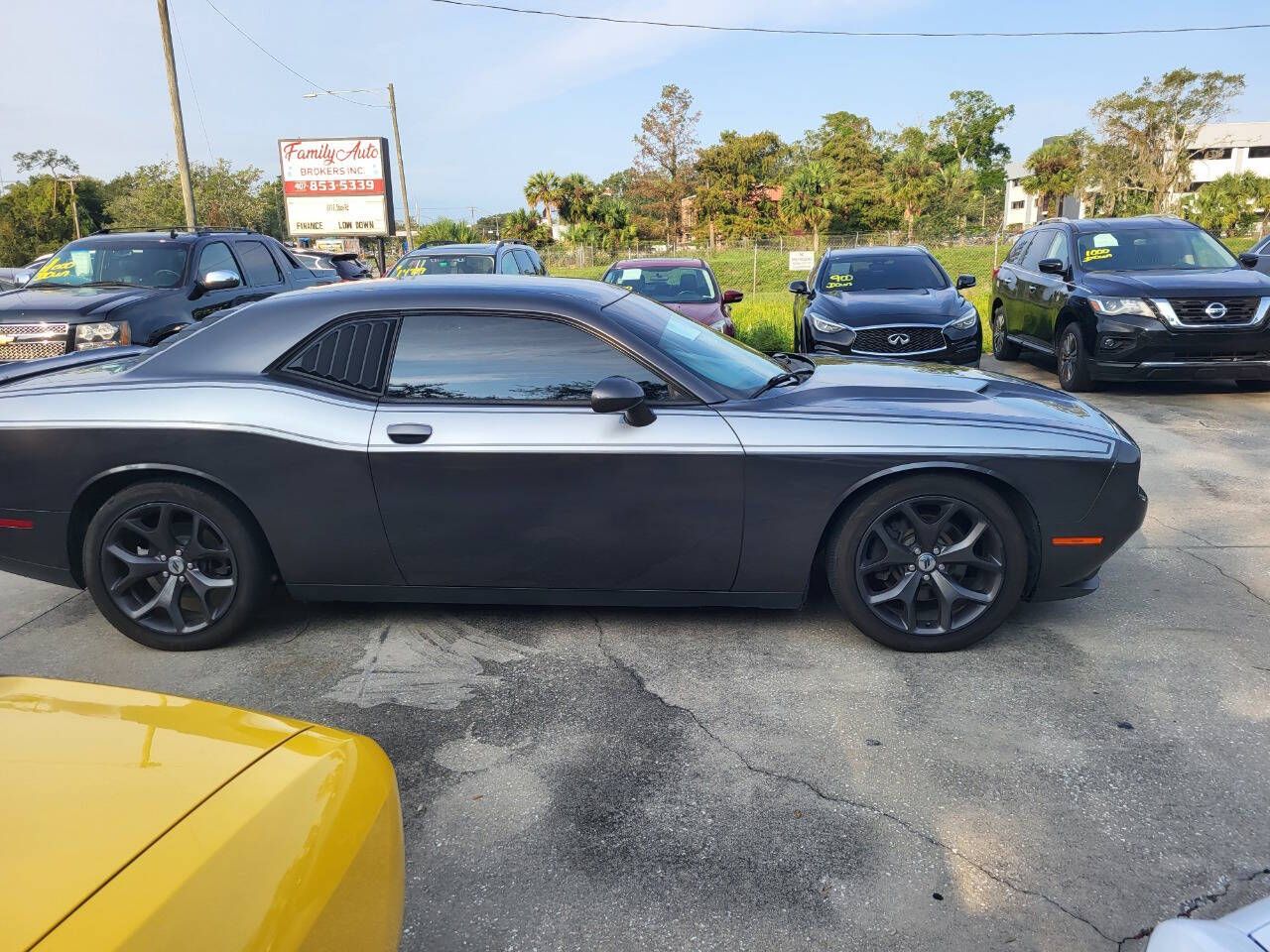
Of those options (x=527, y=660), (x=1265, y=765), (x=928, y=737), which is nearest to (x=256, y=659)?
(x=527, y=660)

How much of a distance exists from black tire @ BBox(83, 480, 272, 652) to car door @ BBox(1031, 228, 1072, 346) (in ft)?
28.2

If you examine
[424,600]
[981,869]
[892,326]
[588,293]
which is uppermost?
[588,293]

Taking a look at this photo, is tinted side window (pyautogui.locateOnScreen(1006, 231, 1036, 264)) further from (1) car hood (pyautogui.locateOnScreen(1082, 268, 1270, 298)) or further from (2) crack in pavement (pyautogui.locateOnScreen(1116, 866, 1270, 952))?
(2) crack in pavement (pyautogui.locateOnScreen(1116, 866, 1270, 952))

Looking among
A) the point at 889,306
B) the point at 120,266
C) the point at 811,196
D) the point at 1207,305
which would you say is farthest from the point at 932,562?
the point at 811,196

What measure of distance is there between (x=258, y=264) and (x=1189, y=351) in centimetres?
932

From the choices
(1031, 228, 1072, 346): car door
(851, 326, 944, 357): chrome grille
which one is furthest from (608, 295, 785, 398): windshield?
(1031, 228, 1072, 346): car door

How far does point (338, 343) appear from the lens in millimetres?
3787

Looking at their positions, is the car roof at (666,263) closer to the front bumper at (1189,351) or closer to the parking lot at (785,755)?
the front bumper at (1189,351)

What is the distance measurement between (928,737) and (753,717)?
583mm

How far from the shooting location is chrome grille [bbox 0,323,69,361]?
761cm

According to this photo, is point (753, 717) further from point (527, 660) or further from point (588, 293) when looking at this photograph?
point (588, 293)

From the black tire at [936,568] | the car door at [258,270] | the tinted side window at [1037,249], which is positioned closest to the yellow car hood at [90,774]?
the black tire at [936,568]

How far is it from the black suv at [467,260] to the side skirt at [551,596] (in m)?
8.35

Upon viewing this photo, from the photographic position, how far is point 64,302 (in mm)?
7898
